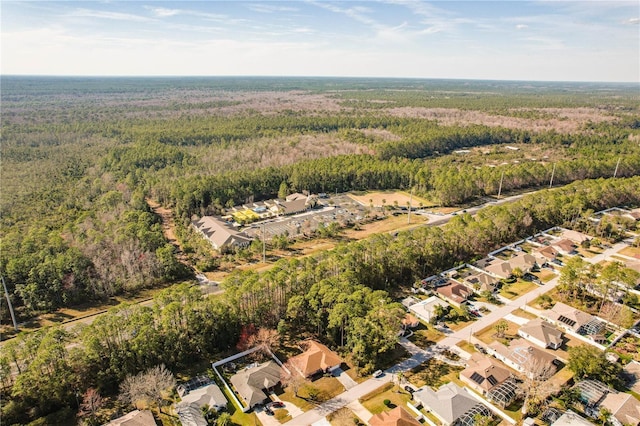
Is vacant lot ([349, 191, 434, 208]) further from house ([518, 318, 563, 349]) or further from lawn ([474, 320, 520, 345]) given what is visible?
house ([518, 318, 563, 349])

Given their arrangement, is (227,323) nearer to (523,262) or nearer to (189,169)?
(523,262)

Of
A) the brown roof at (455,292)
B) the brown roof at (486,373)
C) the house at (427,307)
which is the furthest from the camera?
the brown roof at (455,292)

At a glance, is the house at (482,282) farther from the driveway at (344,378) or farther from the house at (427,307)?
the driveway at (344,378)

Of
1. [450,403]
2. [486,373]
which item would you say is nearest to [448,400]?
[450,403]

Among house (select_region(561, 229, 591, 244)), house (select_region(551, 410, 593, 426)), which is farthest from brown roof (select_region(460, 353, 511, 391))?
house (select_region(561, 229, 591, 244))

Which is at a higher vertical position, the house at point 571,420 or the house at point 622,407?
the house at point 622,407

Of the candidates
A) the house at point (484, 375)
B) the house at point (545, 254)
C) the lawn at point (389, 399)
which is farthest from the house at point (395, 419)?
the house at point (545, 254)

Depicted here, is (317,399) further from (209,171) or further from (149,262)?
(209,171)
